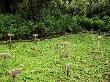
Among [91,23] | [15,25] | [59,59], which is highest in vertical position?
[15,25]

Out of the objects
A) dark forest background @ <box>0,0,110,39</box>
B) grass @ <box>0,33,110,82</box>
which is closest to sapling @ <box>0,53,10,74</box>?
grass @ <box>0,33,110,82</box>

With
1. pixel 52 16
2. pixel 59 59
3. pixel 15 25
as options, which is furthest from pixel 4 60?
pixel 52 16

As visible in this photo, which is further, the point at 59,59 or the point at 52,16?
the point at 52,16

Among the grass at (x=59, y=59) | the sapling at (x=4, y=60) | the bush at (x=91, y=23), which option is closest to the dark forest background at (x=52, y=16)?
the bush at (x=91, y=23)

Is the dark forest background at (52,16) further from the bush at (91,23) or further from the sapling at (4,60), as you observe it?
the sapling at (4,60)

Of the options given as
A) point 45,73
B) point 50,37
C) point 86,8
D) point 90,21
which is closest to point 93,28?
point 90,21

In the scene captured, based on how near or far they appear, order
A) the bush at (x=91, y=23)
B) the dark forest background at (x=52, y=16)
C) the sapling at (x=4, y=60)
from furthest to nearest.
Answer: the bush at (x=91, y=23) < the dark forest background at (x=52, y=16) < the sapling at (x=4, y=60)

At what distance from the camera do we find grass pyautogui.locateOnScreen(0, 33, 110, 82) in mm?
11383

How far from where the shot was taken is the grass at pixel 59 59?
448 inches

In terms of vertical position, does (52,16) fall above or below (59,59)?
above

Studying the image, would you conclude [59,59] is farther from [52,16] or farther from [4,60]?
[52,16]

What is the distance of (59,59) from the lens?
13.5 metres

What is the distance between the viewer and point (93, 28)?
19.4 m

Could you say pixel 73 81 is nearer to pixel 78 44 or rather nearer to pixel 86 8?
pixel 78 44
